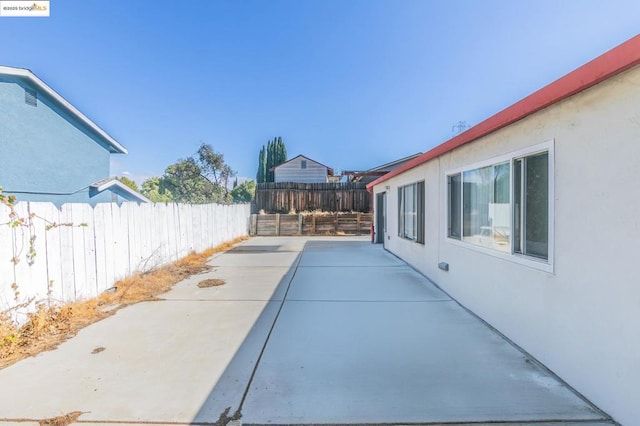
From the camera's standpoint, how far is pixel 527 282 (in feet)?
10.8

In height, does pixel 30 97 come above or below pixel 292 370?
above

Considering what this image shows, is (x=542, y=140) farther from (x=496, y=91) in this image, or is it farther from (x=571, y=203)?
(x=496, y=91)

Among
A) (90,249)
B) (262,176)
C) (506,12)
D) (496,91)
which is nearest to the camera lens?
(90,249)

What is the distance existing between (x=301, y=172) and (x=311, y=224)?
1172 centimetres

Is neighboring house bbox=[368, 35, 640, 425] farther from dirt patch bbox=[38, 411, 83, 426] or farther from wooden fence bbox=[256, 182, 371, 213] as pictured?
wooden fence bbox=[256, 182, 371, 213]

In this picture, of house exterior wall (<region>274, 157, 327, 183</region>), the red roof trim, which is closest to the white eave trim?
the red roof trim

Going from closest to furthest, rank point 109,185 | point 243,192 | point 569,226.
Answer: point 569,226, point 109,185, point 243,192

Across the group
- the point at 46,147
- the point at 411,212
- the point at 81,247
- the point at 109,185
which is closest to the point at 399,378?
the point at 81,247

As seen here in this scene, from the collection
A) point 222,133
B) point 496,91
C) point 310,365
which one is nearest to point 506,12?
point 496,91

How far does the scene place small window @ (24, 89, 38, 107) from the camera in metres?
Result: 10.6

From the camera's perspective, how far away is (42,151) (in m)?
11.0

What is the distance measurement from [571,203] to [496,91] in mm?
8750

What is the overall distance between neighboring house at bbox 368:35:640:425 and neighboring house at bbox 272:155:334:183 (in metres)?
23.9

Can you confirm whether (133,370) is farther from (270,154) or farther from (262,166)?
(270,154)
